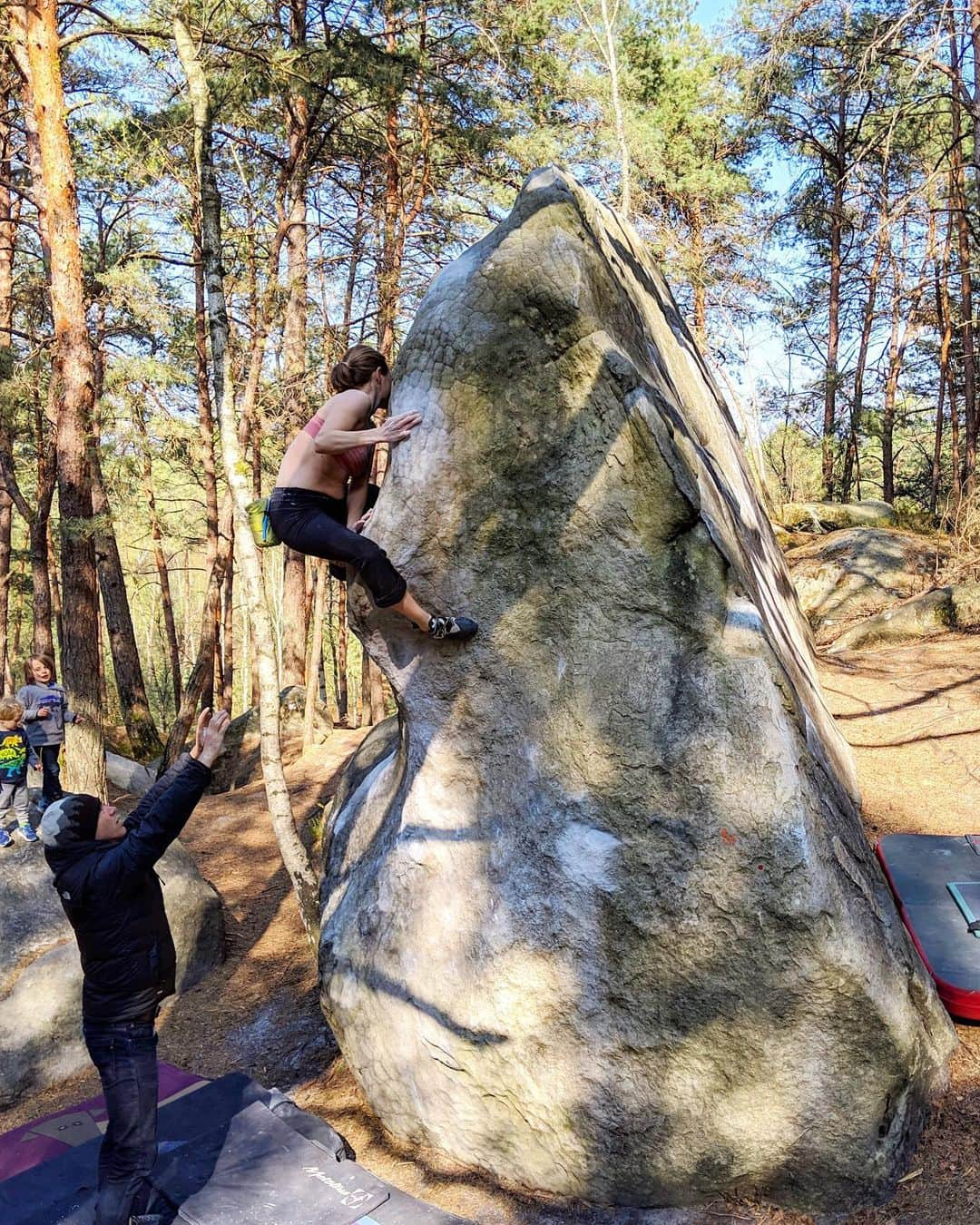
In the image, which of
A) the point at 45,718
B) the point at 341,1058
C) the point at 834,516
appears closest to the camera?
the point at 341,1058

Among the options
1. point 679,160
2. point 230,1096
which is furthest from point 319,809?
point 679,160

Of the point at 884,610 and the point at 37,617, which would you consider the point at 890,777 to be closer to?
the point at 884,610

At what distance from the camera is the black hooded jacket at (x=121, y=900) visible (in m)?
3.54

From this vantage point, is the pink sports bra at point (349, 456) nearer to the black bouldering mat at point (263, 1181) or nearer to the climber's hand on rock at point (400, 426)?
the climber's hand on rock at point (400, 426)

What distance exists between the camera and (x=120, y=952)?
11.7 ft

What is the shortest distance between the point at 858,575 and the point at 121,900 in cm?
1299

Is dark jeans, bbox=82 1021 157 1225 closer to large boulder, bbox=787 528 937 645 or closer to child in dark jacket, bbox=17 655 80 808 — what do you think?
child in dark jacket, bbox=17 655 80 808

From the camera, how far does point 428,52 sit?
39.0 feet

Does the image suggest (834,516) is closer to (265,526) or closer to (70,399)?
(70,399)

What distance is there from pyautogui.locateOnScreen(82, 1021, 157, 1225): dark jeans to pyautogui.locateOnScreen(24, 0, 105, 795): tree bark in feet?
20.6

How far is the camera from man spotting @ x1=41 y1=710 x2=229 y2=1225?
3543mm

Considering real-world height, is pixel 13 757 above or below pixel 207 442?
below

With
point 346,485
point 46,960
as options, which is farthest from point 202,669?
point 346,485

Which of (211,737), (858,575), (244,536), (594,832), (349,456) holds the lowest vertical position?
(594,832)
